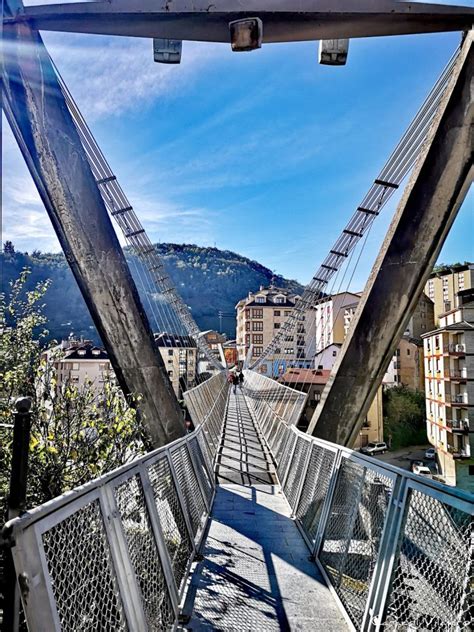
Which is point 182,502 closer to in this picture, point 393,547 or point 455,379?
point 393,547

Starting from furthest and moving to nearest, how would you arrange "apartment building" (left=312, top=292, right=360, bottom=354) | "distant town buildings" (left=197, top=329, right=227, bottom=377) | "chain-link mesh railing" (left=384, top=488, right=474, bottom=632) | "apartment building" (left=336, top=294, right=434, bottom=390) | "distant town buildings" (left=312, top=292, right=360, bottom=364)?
1. "distant town buildings" (left=197, top=329, right=227, bottom=377)
2. "apartment building" (left=312, top=292, right=360, bottom=354)
3. "distant town buildings" (left=312, top=292, right=360, bottom=364)
4. "apartment building" (left=336, top=294, right=434, bottom=390)
5. "chain-link mesh railing" (left=384, top=488, right=474, bottom=632)

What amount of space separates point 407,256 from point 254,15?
2.09m

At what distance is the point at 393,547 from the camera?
2076mm

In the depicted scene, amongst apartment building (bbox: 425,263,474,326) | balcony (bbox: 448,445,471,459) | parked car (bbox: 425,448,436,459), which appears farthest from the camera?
parked car (bbox: 425,448,436,459)

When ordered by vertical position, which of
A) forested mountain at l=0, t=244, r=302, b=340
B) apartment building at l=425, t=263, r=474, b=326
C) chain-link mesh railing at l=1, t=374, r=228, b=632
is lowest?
chain-link mesh railing at l=1, t=374, r=228, b=632

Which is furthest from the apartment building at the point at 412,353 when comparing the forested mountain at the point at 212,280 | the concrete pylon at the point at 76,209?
the forested mountain at the point at 212,280

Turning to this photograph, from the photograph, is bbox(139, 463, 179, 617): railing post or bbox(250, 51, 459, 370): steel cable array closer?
bbox(139, 463, 179, 617): railing post

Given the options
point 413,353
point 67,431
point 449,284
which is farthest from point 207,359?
point 67,431

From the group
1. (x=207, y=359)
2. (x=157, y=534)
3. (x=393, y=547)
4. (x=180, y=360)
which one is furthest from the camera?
(x=207, y=359)

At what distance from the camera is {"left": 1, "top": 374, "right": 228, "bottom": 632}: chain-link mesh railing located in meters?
1.20

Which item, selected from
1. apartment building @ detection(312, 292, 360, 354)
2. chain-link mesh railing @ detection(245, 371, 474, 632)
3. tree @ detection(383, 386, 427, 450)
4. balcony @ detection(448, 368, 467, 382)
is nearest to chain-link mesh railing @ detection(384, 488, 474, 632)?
chain-link mesh railing @ detection(245, 371, 474, 632)

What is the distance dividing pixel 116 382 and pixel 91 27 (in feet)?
9.30

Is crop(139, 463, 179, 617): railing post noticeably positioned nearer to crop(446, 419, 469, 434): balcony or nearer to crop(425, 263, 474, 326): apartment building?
crop(425, 263, 474, 326): apartment building

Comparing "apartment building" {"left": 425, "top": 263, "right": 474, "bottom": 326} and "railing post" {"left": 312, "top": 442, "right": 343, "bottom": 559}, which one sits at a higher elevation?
"apartment building" {"left": 425, "top": 263, "right": 474, "bottom": 326}
